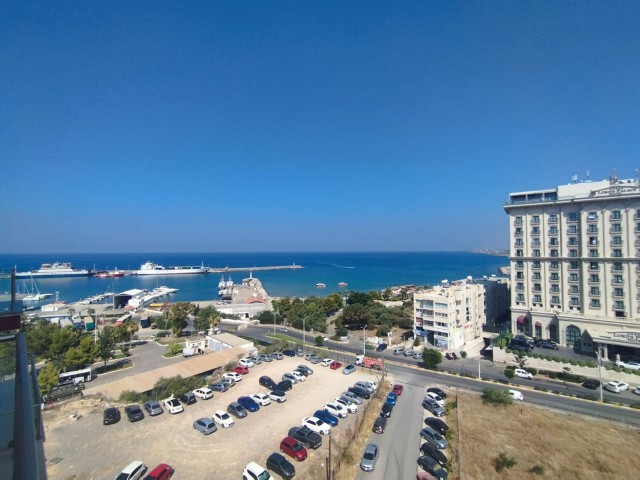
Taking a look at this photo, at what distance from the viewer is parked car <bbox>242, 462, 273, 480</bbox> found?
15516 millimetres

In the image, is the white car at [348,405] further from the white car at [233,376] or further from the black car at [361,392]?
the white car at [233,376]

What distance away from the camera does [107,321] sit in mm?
61344

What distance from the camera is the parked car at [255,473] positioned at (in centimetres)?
1552

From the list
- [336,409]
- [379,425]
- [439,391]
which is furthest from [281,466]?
[439,391]

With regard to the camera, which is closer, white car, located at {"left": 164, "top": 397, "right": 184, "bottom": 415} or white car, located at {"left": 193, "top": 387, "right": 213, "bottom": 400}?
white car, located at {"left": 164, "top": 397, "right": 184, "bottom": 415}

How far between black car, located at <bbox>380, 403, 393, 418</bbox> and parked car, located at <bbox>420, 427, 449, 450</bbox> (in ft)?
8.44

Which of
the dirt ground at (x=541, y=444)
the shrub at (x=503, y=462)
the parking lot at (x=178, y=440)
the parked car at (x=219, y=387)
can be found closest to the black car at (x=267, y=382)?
the parking lot at (x=178, y=440)

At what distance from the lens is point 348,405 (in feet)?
76.6

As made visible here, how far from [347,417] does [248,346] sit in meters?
17.3

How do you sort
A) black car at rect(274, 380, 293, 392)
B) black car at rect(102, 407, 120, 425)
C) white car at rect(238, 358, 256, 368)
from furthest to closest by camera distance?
white car at rect(238, 358, 256, 368) → black car at rect(274, 380, 293, 392) → black car at rect(102, 407, 120, 425)

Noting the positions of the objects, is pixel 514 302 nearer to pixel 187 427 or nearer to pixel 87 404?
pixel 187 427

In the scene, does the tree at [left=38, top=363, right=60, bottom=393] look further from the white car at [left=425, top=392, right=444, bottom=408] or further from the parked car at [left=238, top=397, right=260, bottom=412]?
the white car at [left=425, top=392, right=444, bottom=408]

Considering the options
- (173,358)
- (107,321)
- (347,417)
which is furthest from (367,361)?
(107,321)

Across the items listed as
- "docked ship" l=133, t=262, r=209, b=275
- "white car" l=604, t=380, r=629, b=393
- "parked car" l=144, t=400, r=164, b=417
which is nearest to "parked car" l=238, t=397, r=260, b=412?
"parked car" l=144, t=400, r=164, b=417
